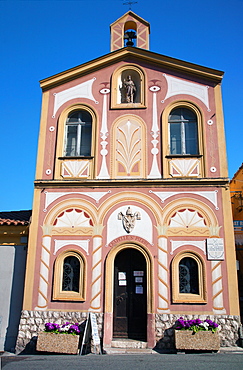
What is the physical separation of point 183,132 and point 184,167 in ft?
4.56

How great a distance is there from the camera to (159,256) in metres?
11.2

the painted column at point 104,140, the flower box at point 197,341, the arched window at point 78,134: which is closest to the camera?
the flower box at point 197,341

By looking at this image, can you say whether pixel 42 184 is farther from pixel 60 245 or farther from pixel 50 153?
pixel 60 245

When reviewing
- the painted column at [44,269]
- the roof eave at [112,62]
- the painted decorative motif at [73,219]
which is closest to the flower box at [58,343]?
the painted column at [44,269]

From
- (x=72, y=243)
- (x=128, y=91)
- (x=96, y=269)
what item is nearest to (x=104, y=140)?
(x=128, y=91)

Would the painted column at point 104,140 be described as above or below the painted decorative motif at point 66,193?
above

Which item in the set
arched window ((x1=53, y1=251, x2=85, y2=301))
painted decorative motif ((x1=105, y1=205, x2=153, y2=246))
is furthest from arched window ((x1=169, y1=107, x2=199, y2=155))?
arched window ((x1=53, y1=251, x2=85, y2=301))

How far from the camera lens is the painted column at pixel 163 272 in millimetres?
10766

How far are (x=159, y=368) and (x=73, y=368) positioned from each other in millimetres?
1922

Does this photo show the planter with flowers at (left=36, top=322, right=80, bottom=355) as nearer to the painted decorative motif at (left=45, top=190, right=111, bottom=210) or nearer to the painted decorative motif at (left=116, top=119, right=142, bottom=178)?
A: the painted decorative motif at (left=45, top=190, right=111, bottom=210)

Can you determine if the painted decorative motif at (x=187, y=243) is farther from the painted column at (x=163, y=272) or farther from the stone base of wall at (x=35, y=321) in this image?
the stone base of wall at (x=35, y=321)

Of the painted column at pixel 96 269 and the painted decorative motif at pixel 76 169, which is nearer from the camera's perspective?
the painted column at pixel 96 269

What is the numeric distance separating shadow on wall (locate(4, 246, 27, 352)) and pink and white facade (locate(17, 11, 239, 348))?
1.76ft

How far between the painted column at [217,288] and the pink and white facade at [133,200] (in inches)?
1.2
